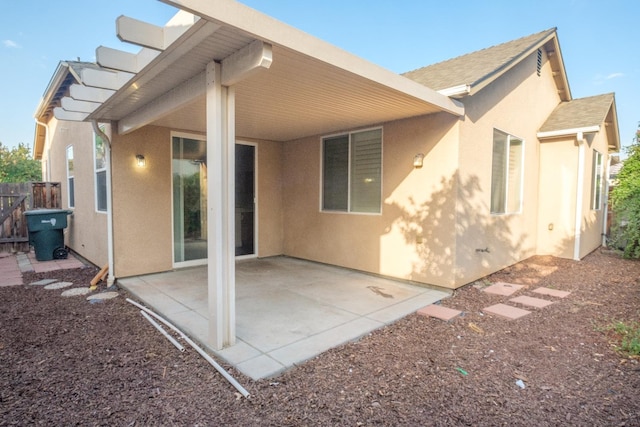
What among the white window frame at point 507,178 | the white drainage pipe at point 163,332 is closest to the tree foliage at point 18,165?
the white drainage pipe at point 163,332

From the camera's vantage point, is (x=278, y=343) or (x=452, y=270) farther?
(x=452, y=270)

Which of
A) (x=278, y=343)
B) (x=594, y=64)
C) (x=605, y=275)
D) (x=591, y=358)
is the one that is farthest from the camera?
(x=594, y=64)

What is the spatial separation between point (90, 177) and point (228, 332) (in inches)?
222

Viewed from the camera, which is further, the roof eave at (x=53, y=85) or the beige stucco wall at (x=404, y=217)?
the roof eave at (x=53, y=85)

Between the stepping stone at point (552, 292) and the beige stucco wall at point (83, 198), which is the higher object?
the beige stucco wall at point (83, 198)

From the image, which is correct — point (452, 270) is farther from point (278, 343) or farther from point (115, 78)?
point (115, 78)

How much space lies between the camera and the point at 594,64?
1211cm

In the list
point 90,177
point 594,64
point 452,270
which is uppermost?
point 594,64

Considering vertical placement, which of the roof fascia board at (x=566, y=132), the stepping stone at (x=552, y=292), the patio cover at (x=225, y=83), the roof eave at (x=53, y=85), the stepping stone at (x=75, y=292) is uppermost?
the roof eave at (x=53, y=85)

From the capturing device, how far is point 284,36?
2590mm

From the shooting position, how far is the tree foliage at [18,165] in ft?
61.9

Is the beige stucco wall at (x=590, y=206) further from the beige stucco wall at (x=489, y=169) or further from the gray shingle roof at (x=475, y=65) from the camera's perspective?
the gray shingle roof at (x=475, y=65)

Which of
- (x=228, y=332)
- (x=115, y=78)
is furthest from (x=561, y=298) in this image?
(x=115, y=78)

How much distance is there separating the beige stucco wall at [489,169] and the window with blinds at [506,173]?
14 centimetres
